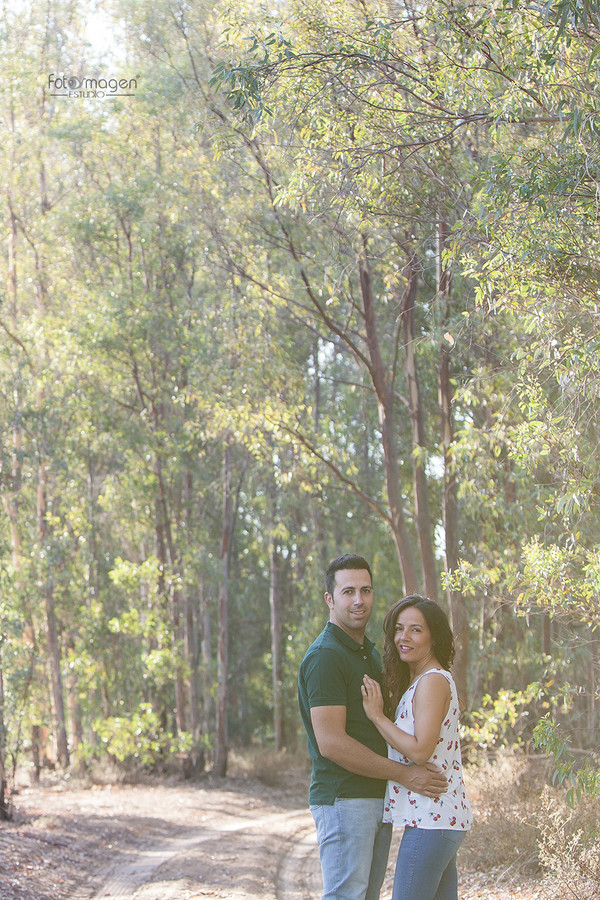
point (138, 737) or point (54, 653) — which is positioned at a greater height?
point (54, 653)

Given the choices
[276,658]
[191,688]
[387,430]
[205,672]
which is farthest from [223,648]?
[387,430]

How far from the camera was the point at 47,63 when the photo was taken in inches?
917

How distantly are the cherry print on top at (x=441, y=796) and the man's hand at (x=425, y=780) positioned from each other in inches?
1.1

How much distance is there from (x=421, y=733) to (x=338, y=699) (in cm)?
34

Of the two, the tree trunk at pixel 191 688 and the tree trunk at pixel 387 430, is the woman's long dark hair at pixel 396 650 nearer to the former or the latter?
the tree trunk at pixel 387 430

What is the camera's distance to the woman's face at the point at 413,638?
12.1ft

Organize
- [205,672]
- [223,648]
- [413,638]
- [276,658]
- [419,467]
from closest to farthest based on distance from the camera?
1. [413,638]
2. [419,467]
3. [223,648]
4. [205,672]
5. [276,658]

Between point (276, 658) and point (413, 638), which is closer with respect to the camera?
point (413, 638)

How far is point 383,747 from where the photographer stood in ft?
12.2

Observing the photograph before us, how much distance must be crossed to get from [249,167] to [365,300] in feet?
7.96

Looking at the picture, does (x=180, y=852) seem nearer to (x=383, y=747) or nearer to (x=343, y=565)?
(x=383, y=747)

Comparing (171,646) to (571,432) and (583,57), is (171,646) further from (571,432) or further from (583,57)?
(583,57)

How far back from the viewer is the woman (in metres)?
3.45

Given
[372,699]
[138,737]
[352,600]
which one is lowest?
[138,737]
